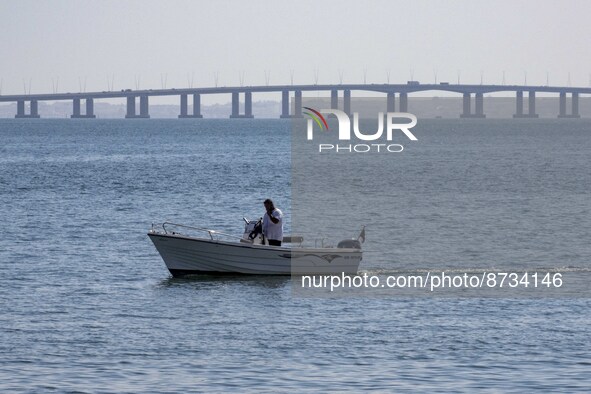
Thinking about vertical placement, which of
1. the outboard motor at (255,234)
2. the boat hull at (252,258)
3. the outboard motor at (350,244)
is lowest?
the boat hull at (252,258)

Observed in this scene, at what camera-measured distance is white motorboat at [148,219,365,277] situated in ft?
108

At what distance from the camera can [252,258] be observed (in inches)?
1293

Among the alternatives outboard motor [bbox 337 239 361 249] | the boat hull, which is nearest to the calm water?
the boat hull

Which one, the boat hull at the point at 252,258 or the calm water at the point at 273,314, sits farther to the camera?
the boat hull at the point at 252,258

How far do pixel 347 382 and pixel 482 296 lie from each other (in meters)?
10.2

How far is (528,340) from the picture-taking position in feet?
79.6

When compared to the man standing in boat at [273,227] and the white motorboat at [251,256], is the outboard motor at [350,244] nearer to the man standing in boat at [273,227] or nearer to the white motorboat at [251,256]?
the white motorboat at [251,256]

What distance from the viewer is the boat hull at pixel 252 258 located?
108ft

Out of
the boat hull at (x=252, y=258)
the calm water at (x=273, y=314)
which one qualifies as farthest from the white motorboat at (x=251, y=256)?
the calm water at (x=273, y=314)

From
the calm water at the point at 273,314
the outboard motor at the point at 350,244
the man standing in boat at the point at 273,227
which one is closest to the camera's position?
the calm water at the point at 273,314

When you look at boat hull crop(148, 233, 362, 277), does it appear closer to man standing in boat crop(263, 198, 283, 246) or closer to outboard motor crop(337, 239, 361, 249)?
outboard motor crop(337, 239, 361, 249)

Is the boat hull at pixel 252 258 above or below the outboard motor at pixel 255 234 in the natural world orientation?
below

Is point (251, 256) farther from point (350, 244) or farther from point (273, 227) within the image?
point (350, 244)

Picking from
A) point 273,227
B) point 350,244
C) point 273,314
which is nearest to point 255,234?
point 273,227
